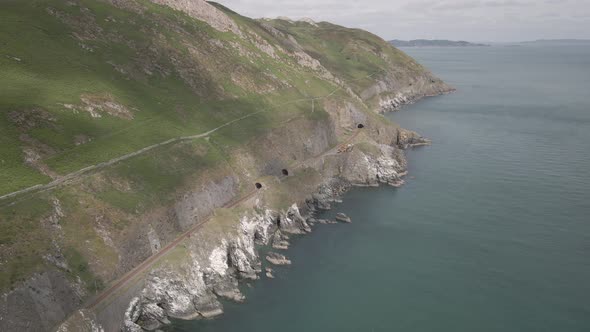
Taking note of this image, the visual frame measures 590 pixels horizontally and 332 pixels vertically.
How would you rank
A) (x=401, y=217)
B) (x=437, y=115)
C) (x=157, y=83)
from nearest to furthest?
(x=401, y=217) < (x=157, y=83) < (x=437, y=115)

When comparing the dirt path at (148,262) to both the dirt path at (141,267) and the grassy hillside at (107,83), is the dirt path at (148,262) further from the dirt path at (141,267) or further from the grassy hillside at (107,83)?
the grassy hillside at (107,83)

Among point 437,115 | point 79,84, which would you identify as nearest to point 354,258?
point 79,84

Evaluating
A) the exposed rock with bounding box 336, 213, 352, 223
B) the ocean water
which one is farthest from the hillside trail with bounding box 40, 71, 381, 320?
the exposed rock with bounding box 336, 213, 352, 223

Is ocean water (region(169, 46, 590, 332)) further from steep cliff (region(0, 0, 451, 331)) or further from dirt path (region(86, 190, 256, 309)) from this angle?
dirt path (region(86, 190, 256, 309))

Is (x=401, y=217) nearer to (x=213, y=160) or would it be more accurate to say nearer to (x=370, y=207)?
(x=370, y=207)

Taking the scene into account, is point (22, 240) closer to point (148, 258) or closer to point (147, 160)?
point (148, 258)

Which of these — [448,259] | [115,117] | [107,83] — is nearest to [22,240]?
[115,117]
